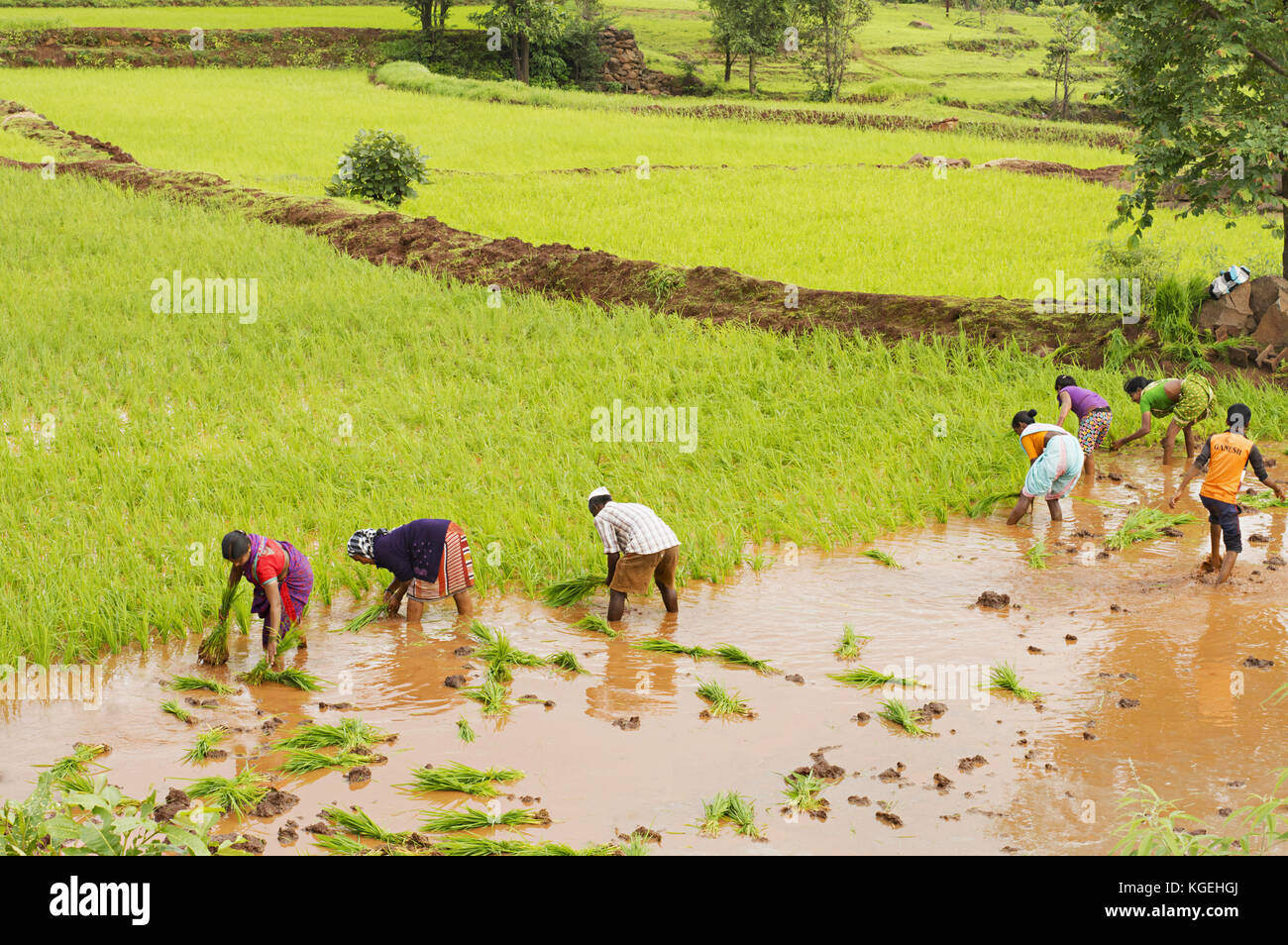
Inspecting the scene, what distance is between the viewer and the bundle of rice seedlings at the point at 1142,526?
24.2 ft

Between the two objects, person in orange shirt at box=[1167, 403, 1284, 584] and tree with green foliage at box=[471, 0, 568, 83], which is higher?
tree with green foliage at box=[471, 0, 568, 83]

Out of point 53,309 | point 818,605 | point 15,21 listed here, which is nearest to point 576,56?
point 15,21

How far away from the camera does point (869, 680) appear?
5.48m

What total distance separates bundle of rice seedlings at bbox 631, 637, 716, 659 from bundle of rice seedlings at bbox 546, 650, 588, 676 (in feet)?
1.30

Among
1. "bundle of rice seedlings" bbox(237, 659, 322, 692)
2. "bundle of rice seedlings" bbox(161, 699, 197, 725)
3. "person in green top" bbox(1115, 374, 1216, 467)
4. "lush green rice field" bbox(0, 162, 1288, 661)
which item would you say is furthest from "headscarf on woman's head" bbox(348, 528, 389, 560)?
"person in green top" bbox(1115, 374, 1216, 467)

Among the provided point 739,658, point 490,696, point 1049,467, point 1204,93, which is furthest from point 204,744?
point 1204,93

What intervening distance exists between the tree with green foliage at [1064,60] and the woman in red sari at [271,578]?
1403 inches

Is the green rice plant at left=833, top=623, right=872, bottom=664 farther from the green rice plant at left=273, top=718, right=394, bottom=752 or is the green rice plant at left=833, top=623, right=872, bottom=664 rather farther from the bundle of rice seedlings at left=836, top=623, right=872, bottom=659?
the green rice plant at left=273, top=718, right=394, bottom=752

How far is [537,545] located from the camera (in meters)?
7.01

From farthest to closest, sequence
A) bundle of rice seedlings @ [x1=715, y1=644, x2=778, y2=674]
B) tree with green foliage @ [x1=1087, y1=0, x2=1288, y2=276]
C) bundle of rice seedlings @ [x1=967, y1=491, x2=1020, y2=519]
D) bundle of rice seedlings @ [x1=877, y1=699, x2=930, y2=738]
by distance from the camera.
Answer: tree with green foliage @ [x1=1087, y1=0, x2=1288, y2=276] < bundle of rice seedlings @ [x1=967, y1=491, x2=1020, y2=519] < bundle of rice seedlings @ [x1=715, y1=644, x2=778, y2=674] < bundle of rice seedlings @ [x1=877, y1=699, x2=930, y2=738]

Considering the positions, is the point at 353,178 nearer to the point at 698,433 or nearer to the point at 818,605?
the point at 698,433

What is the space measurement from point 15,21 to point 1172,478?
44024mm

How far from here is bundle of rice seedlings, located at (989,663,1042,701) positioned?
530 centimetres

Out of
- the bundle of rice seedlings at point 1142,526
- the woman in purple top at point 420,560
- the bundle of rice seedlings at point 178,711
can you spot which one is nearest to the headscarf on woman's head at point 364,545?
the woman in purple top at point 420,560
